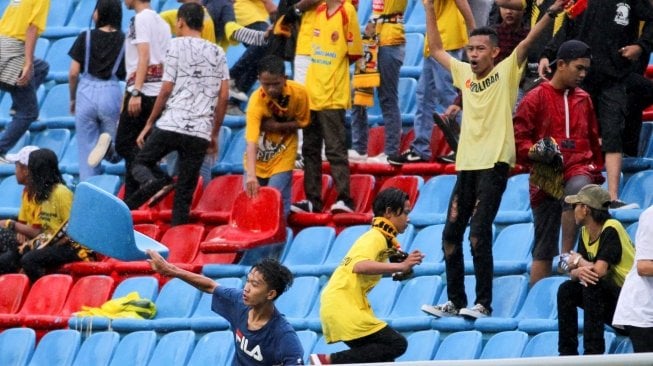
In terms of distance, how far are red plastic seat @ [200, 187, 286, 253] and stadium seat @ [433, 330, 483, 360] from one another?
6.82ft

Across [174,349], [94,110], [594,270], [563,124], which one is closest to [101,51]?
[94,110]

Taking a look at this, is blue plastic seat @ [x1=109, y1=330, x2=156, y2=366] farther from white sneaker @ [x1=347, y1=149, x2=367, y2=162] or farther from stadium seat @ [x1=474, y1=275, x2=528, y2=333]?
stadium seat @ [x1=474, y1=275, x2=528, y2=333]

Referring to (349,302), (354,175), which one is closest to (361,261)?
(349,302)

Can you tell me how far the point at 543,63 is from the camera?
1078 centimetres

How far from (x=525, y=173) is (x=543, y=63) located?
0.92 m

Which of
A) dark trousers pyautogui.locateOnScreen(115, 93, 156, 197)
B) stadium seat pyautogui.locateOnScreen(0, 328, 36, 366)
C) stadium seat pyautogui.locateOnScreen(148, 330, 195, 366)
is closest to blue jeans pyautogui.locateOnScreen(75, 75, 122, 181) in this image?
dark trousers pyautogui.locateOnScreen(115, 93, 156, 197)

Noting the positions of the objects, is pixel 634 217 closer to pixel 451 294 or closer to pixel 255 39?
pixel 451 294

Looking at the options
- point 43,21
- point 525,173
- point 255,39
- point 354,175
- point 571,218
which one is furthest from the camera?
point 43,21

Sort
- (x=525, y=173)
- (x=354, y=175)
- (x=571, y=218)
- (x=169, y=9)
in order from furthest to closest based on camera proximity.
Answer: (x=169, y=9) → (x=354, y=175) → (x=525, y=173) → (x=571, y=218)

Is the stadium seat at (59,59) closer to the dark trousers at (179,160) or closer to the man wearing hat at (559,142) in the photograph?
the dark trousers at (179,160)

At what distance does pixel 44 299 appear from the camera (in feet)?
40.5

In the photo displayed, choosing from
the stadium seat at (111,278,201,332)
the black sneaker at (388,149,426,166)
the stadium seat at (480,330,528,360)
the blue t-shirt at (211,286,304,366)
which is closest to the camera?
the blue t-shirt at (211,286,304,366)

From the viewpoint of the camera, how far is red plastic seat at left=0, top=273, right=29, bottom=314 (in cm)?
1242

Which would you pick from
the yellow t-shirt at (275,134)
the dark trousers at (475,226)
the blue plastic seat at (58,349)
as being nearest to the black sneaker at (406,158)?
the yellow t-shirt at (275,134)
